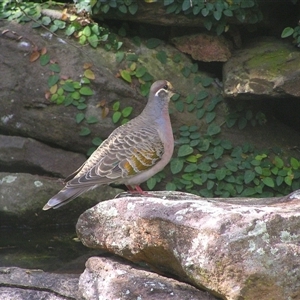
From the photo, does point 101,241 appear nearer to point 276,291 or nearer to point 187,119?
point 276,291

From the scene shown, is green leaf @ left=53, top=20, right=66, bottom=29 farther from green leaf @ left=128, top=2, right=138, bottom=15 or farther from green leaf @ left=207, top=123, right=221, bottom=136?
green leaf @ left=207, top=123, right=221, bottom=136

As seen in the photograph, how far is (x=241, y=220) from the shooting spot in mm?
3938

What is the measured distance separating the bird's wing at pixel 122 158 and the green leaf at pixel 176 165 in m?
1.81

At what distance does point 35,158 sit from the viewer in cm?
809

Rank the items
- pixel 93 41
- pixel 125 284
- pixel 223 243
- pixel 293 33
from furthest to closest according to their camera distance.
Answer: pixel 93 41
pixel 293 33
pixel 125 284
pixel 223 243

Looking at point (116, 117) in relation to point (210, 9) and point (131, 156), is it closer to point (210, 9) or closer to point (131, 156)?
point (210, 9)

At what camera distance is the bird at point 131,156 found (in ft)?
18.8

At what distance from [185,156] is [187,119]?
49cm

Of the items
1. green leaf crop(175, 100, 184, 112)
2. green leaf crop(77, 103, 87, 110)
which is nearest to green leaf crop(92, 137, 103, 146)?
green leaf crop(77, 103, 87, 110)

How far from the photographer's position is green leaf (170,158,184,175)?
7.94 metres

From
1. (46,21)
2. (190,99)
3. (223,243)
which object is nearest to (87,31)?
(46,21)

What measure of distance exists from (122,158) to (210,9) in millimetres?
2704

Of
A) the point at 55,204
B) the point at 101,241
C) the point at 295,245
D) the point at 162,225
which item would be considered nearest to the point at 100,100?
the point at 55,204

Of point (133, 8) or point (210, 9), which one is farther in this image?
point (133, 8)
